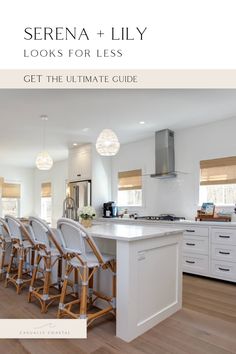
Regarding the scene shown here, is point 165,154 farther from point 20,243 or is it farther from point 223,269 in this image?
point 20,243

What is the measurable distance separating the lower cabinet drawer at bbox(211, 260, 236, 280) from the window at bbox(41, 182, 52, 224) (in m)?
5.77

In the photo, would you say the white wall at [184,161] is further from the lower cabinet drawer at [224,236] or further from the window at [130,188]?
the lower cabinet drawer at [224,236]

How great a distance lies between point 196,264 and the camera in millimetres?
3922

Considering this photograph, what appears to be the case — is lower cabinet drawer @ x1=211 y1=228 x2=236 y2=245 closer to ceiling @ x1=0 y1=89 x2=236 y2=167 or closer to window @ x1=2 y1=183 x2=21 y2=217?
ceiling @ x1=0 y1=89 x2=236 y2=167

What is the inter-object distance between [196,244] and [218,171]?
129 centimetres

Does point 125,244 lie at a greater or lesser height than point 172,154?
lesser

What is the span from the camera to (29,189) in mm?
8906

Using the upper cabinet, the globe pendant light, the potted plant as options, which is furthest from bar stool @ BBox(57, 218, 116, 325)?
the upper cabinet

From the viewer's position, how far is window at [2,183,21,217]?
Result: 8.20 metres

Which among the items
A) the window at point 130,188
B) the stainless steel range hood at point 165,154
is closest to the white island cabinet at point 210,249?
the stainless steel range hood at point 165,154
